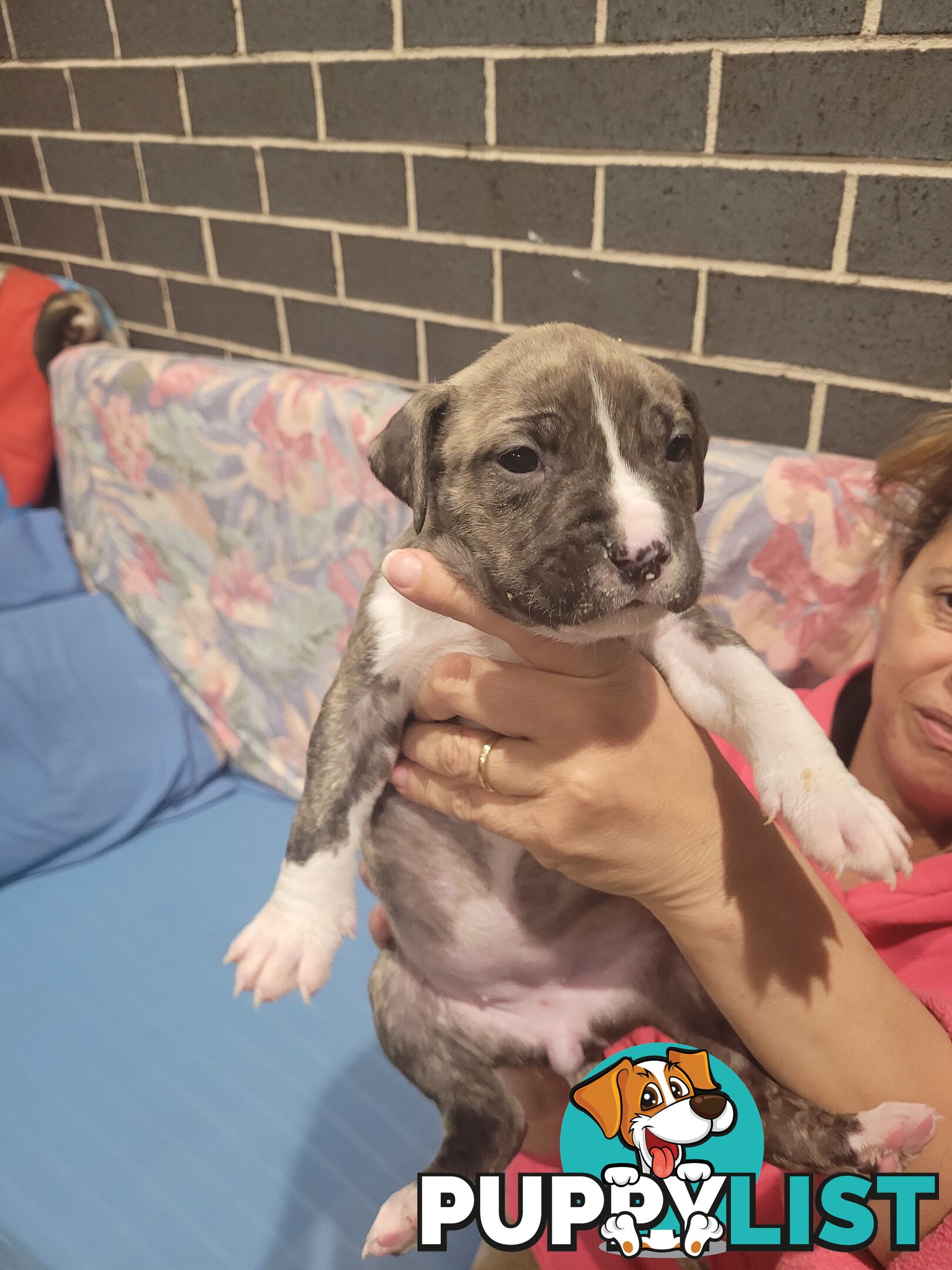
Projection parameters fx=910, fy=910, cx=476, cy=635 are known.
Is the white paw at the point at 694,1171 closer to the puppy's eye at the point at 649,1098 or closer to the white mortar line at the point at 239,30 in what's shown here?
the puppy's eye at the point at 649,1098

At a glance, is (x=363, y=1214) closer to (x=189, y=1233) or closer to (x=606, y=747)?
(x=189, y=1233)

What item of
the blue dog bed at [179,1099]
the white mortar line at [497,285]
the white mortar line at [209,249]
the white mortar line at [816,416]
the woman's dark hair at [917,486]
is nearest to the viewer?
the woman's dark hair at [917,486]

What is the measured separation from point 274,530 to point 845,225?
203 centimetres

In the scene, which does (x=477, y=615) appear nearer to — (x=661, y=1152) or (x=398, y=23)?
(x=661, y=1152)

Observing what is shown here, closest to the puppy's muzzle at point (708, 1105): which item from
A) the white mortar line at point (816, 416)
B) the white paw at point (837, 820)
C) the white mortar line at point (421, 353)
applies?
the white paw at point (837, 820)

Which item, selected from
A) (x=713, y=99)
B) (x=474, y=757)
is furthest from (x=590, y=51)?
(x=474, y=757)

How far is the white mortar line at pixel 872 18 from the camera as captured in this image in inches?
78.4

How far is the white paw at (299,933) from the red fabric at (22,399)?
317 cm

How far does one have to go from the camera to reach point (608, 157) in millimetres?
2512

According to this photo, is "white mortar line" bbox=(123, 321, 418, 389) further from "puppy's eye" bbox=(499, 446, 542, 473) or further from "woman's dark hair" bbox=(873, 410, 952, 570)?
"puppy's eye" bbox=(499, 446, 542, 473)

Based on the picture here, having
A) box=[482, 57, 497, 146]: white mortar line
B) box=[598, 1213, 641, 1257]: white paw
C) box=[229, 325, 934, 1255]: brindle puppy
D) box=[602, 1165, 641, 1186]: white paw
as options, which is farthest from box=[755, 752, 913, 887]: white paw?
box=[482, 57, 497, 146]: white mortar line

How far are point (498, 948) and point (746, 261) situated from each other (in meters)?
1.85

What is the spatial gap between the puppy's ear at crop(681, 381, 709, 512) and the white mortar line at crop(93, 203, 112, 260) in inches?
138

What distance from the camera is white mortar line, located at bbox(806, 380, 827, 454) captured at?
2.43 metres
